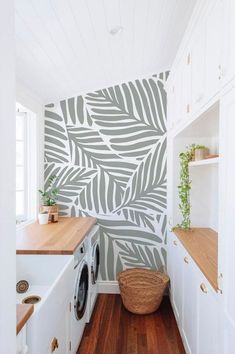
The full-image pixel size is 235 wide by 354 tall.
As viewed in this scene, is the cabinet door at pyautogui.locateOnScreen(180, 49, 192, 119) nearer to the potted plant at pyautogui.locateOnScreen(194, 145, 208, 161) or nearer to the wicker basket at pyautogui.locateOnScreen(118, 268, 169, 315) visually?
the potted plant at pyautogui.locateOnScreen(194, 145, 208, 161)

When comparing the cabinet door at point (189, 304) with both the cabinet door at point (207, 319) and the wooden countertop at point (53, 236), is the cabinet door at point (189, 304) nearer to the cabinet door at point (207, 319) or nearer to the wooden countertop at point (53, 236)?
the cabinet door at point (207, 319)

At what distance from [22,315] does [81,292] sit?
127 cm

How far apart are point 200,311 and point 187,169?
1.34m

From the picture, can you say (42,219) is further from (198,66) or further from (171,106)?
(198,66)

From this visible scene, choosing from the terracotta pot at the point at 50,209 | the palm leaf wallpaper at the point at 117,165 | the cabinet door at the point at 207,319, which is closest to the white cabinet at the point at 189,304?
the cabinet door at the point at 207,319

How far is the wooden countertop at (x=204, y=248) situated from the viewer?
5.06 ft

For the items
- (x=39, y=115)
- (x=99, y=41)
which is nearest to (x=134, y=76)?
(x=99, y=41)

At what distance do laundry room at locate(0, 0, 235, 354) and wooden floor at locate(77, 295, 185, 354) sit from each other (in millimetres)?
15

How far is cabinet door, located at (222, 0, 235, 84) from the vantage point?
→ 45.3 inches

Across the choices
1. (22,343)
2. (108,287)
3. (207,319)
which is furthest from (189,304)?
(108,287)

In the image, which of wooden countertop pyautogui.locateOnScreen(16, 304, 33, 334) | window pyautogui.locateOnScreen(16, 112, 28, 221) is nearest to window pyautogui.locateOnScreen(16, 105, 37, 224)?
window pyautogui.locateOnScreen(16, 112, 28, 221)

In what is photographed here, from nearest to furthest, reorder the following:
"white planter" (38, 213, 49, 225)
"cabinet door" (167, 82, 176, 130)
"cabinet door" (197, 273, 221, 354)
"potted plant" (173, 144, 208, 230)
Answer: "cabinet door" (197, 273, 221, 354) < "potted plant" (173, 144, 208, 230) < "cabinet door" (167, 82, 176, 130) < "white planter" (38, 213, 49, 225)

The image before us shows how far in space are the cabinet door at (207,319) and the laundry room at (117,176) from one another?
0.01 metres

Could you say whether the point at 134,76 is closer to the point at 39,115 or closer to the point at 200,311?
the point at 39,115
